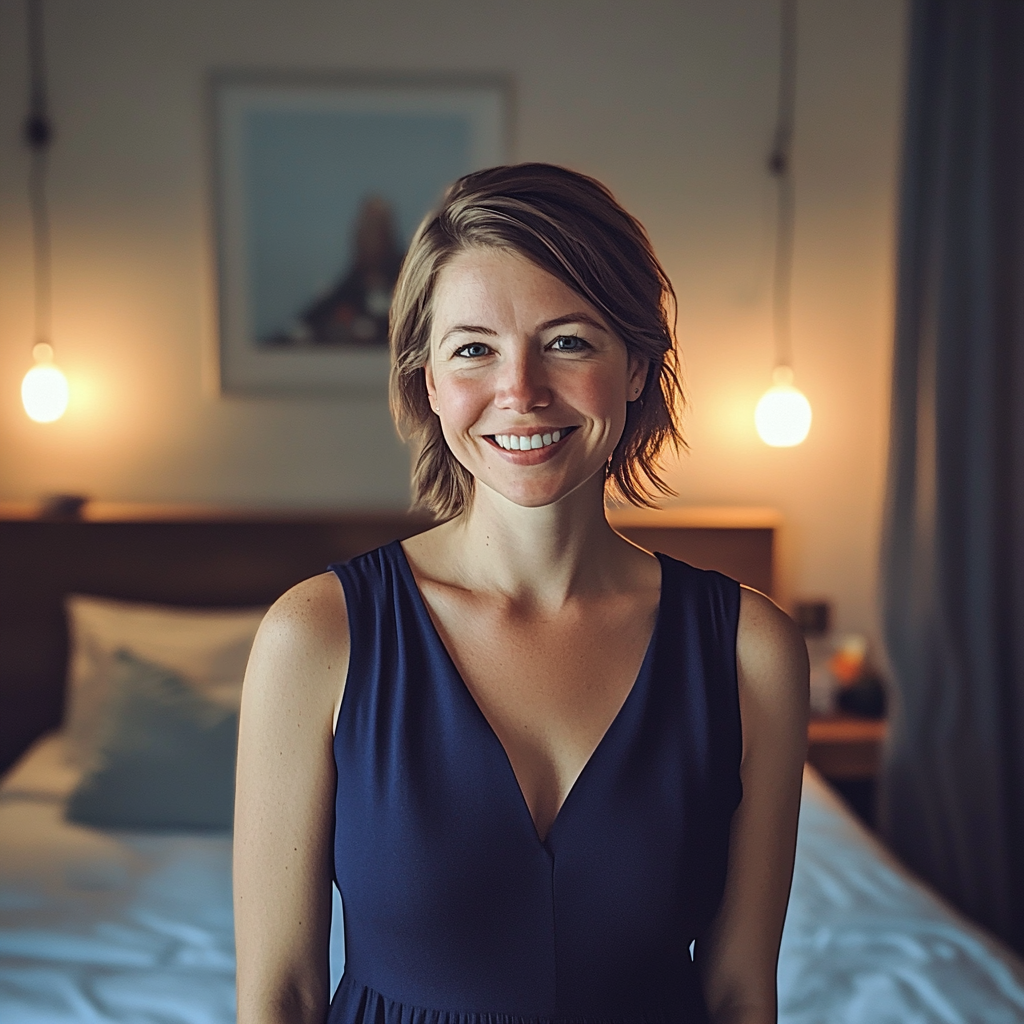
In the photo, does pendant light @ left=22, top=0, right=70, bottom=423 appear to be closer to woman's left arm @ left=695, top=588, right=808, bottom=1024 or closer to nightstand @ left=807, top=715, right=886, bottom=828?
nightstand @ left=807, top=715, right=886, bottom=828

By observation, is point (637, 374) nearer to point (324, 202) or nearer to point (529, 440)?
point (529, 440)

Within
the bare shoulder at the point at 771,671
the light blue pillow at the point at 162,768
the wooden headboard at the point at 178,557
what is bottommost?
the light blue pillow at the point at 162,768

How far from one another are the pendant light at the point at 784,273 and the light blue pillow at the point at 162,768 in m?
1.63

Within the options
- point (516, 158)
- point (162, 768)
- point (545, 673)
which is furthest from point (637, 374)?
point (516, 158)

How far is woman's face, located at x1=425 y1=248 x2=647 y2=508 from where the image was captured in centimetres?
83

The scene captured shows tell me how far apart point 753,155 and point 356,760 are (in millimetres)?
2508

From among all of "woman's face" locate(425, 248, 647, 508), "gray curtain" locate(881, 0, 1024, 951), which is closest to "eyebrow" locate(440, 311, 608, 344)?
"woman's face" locate(425, 248, 647, 508)

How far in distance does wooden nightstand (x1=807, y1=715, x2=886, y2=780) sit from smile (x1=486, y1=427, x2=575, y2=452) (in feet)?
7.06

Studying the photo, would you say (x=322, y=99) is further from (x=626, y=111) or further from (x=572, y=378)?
(x=572, y=378)

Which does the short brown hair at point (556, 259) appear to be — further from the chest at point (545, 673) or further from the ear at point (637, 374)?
the chest at point (545, 673)

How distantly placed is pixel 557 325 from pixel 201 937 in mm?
1465

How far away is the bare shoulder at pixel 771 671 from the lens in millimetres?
975

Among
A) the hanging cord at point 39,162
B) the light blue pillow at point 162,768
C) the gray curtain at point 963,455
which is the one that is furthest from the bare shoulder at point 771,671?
the hanging cord at point 39,162

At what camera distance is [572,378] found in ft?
2.76
